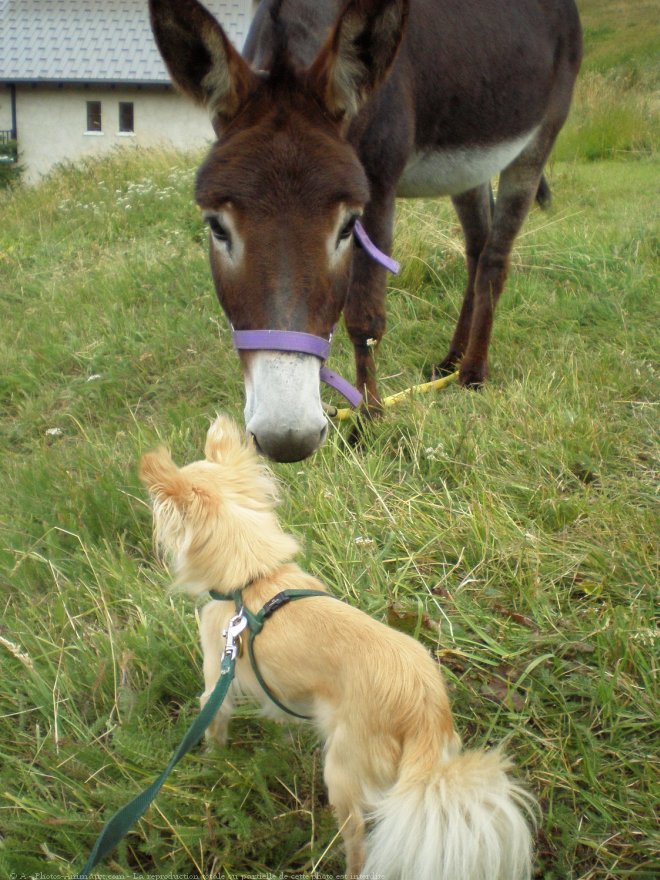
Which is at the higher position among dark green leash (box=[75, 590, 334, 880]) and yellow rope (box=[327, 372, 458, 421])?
dark green leash (box=[75, 590, 334, 880])

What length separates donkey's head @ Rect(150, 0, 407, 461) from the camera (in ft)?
6.56

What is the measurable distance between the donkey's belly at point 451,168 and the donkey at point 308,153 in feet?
0.08

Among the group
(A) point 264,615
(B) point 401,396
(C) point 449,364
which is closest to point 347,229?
(B) point 401,396

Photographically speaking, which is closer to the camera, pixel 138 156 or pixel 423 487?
pixel 423 487

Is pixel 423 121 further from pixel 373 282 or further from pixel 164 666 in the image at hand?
pixel 164 666

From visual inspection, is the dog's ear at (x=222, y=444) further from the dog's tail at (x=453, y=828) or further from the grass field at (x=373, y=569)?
the dog's tail at (x=453, y=828)

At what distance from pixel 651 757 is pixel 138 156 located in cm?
1034

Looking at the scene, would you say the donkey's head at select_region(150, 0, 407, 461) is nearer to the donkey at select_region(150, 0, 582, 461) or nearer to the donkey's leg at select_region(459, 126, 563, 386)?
the donkey at select_region(150, 0, 582, 461)

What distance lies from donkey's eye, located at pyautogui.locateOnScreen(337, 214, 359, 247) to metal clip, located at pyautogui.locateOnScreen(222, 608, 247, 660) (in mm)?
1235

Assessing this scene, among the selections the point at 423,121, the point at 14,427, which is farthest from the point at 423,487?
the point at 14,427

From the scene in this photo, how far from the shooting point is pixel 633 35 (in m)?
33.6

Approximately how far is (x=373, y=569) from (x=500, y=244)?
2588mm

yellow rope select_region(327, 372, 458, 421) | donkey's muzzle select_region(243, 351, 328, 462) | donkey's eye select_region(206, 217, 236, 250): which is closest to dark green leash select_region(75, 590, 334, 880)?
donkey's muzzle select_region(243, 351, 328, 462)

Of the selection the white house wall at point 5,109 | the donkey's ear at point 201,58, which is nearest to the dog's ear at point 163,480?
the donkey's ear at point 201,58
